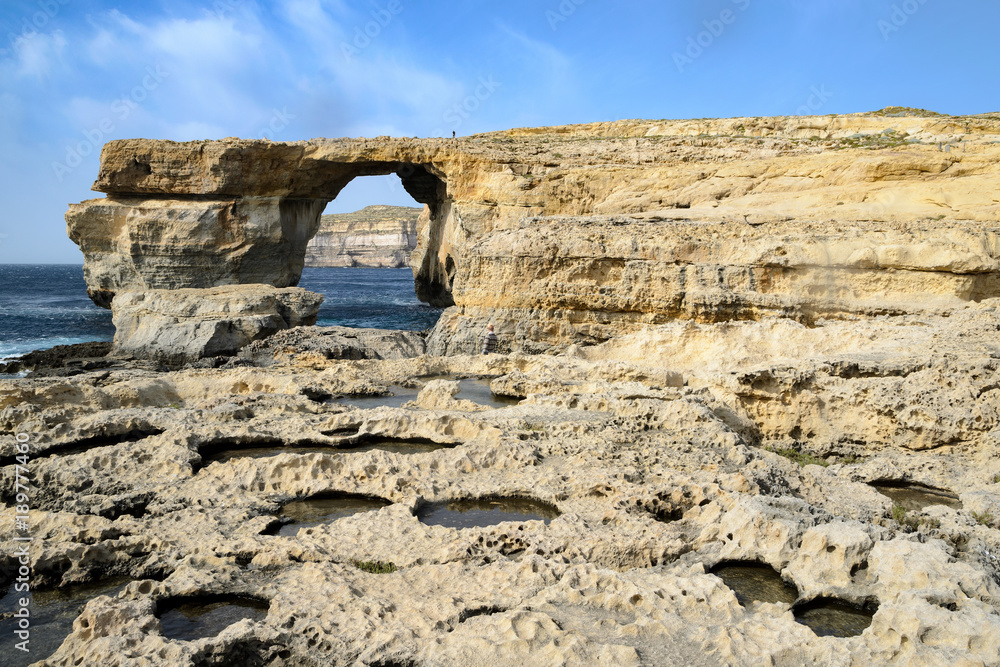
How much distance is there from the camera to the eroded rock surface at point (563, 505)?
467cm

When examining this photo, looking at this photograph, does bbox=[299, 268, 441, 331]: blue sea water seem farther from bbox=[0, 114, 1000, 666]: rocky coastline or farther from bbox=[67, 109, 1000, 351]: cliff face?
bbox=[0, 114, 1000, 666]: rocky coastline

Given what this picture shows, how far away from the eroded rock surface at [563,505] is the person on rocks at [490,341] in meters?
4.04

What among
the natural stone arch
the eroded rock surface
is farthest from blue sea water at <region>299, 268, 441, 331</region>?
the eroded rock surface

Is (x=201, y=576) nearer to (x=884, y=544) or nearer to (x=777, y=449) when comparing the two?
(x=884, y=544)

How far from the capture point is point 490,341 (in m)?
16.8

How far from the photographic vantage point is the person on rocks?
16703 mm

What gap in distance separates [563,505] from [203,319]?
59.0 ft

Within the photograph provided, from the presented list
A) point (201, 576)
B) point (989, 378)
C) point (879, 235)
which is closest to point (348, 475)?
point (201, 576)

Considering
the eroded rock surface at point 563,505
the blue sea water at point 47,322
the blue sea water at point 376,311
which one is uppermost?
the blue sea water at point 376,311

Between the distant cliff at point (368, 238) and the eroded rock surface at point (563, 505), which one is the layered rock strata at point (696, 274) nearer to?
the eroded rock surface at point (563, 505)

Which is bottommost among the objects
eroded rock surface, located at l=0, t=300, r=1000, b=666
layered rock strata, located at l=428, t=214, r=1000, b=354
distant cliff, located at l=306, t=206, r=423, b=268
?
eroded rock surface, located at l=0, t=300, r=1000, b=666

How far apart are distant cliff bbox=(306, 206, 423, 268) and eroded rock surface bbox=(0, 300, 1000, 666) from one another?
331ft

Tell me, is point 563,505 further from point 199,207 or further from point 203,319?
point 199,207

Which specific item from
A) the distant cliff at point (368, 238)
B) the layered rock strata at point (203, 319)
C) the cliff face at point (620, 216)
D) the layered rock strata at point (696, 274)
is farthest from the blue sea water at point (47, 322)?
the distant cliff at point (368, 238)
